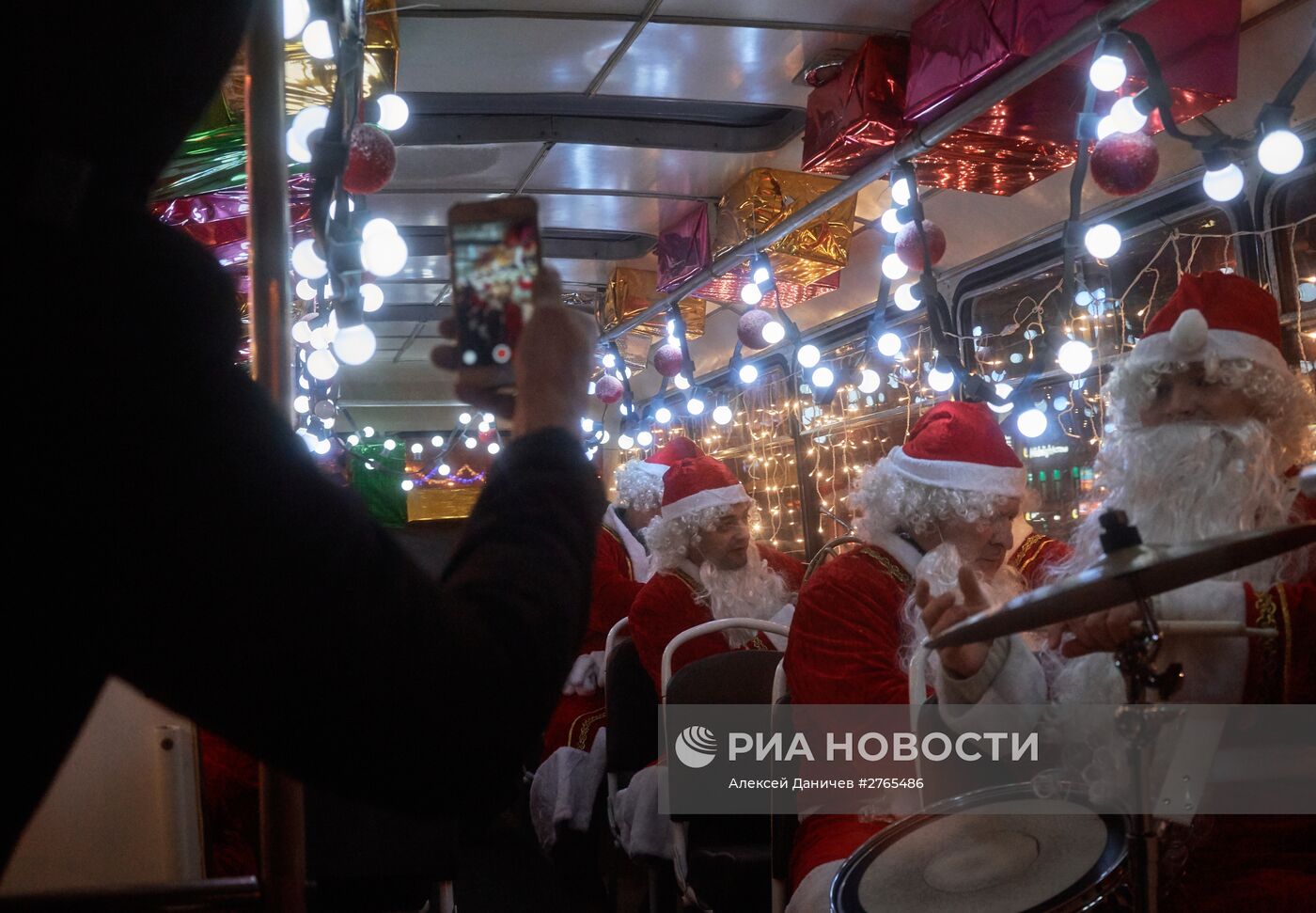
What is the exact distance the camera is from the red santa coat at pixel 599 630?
453cm

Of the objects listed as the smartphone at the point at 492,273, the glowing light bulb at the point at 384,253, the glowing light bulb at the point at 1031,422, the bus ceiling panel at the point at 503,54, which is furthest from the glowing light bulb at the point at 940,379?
the smartphone at the point at 492,273

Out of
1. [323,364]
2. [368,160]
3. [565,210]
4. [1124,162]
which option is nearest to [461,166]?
[565,210]

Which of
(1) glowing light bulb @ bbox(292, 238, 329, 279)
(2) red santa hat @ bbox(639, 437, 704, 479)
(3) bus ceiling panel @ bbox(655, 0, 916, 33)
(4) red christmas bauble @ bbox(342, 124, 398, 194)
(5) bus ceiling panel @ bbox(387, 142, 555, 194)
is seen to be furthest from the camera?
(2) red santa hat @ bbox(639, 437, 704, 479)

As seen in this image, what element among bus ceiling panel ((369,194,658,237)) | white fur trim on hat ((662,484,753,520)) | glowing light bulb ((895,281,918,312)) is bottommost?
white fur trim on hat ((662,484,753,520))

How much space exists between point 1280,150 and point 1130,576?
2441 mm

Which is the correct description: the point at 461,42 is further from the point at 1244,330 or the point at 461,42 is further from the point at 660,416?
the point at 660,416

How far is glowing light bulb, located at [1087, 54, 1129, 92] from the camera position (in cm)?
323

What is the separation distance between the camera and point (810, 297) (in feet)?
22.2

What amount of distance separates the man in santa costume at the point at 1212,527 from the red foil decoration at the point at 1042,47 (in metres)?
1.55

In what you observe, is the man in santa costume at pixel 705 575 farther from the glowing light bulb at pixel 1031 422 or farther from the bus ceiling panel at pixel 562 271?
the bus ceiling panel at pixel 562 271

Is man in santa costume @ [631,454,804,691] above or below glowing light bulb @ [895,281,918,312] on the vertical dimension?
below

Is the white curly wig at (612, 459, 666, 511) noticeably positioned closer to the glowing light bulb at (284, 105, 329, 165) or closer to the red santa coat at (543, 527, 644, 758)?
the red santa coat at (543, 527, 644, 758)

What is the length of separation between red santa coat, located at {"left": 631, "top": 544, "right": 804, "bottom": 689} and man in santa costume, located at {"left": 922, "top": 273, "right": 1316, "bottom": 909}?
1.67 metres

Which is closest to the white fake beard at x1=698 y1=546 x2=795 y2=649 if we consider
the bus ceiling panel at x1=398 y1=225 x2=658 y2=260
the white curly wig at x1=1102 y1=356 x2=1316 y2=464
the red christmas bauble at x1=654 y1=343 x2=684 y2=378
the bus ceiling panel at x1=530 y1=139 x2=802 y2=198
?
the white curly wig at x1=1102 y1=356 x2=1316 y2=464
